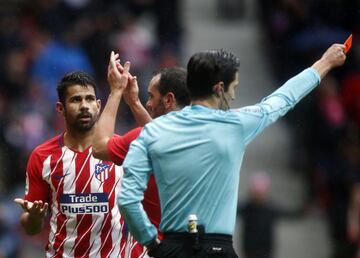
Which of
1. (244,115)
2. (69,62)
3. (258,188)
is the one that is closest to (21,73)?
(69,62)

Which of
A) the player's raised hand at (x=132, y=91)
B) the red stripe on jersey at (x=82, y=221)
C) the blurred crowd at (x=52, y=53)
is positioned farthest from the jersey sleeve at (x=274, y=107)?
the blurred crowd at (x=52, y=53)

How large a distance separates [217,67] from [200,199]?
0.73 meters

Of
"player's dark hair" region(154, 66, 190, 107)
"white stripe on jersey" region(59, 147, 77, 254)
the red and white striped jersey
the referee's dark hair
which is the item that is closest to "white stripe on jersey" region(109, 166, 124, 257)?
the red and white striped jersey

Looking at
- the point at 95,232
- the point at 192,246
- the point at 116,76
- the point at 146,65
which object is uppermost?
the point at 146,65

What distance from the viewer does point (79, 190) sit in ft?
28.1

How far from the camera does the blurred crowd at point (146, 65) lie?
15500 mm

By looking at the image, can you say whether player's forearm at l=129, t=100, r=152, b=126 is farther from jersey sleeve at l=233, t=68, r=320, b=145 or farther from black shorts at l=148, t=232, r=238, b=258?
black shorts at l=148, t=232, r=238, b=258

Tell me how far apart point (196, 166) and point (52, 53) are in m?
9.69

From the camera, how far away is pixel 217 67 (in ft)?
23.1

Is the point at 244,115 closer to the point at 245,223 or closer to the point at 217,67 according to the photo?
the point at 217,67

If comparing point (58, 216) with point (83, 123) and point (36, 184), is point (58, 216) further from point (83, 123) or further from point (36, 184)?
point (83, 123)

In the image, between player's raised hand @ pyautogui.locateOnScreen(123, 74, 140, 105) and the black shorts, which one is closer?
the black shorts

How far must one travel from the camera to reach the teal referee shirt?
6.96 m

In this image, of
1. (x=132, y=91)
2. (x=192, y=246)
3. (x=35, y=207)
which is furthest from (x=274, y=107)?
(x=35, y=207)
